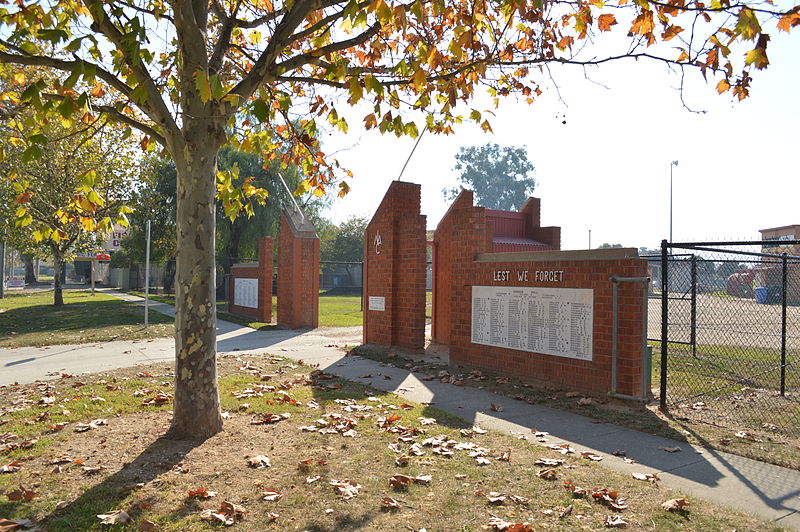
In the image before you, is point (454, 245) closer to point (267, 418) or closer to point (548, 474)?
point (267, 418)

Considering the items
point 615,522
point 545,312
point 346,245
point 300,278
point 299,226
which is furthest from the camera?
point 346,245

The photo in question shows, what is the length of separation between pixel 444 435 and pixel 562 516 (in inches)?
79.4

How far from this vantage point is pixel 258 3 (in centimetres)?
772

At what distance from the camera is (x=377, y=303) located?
513 inches

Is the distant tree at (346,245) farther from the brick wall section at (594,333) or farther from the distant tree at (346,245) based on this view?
the brick wall section at (594,333)

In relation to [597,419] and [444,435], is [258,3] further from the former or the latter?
[597,419]

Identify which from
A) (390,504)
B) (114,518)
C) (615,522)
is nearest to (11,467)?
(114,518)

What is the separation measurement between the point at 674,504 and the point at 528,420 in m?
2.64

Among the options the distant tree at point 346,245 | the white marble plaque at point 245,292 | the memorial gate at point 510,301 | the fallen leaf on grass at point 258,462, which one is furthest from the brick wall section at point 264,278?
the distant tree at point 346,245

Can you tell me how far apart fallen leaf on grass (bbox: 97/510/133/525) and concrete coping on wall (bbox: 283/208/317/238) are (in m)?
13.5

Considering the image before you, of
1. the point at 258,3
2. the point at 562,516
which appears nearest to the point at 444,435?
the point at 562,516

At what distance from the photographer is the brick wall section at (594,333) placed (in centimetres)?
736

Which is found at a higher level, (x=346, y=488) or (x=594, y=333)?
(x=594, y=333)

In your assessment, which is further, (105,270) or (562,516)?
(105,270)
